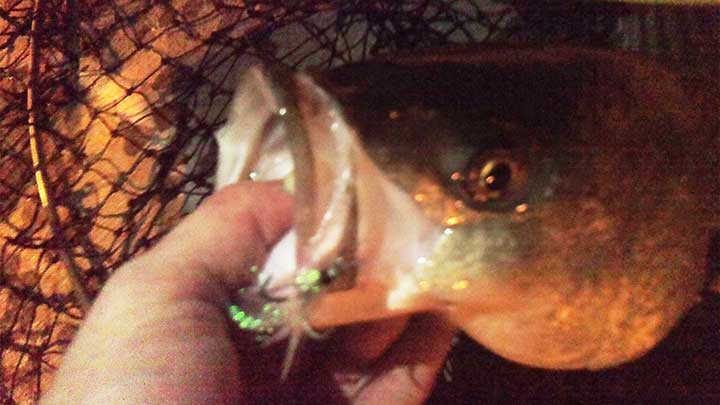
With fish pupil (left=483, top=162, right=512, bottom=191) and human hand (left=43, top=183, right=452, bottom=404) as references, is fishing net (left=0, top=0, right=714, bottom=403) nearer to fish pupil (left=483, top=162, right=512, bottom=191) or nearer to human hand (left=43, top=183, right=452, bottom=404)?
human hand (left=43, top=183, right=452, bottom=404)

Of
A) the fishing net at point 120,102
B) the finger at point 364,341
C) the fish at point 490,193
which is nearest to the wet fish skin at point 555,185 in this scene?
the fish at point 490,193

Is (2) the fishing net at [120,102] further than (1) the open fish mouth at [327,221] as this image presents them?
Yes

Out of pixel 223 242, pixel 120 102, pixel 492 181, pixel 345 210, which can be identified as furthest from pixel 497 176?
pixel 120 102

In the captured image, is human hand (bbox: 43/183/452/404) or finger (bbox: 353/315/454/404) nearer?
human hand (bbox: 43/183/452/404)

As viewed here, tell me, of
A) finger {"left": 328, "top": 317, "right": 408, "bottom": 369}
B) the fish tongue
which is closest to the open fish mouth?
the fish tongue

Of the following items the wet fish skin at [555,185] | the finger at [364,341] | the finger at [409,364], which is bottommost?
the finger at [409,364]

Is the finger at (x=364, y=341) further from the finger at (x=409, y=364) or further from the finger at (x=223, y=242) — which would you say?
the finger at (x=223, y=242)

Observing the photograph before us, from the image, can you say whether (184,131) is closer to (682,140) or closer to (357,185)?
(357,185)

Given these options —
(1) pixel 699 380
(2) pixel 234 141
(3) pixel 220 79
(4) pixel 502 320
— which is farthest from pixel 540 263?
(3) pixel 220 79
